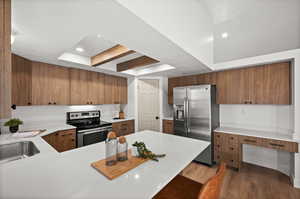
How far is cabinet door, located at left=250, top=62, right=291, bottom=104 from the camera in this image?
2158 millimetres


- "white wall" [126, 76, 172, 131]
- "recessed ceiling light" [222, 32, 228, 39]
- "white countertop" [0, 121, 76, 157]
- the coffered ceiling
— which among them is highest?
"recessed ceiling light" [222, 32, 228, 39]

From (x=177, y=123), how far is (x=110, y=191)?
2584mm

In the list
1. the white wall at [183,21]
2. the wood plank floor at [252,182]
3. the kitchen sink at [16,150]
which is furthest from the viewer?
the wood plank floor at [252,182]

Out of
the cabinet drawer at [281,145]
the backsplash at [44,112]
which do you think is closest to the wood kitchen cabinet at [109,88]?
the backsplash at [44,112]

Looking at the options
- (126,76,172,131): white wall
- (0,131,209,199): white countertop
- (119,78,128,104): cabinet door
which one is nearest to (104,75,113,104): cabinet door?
(119,78,128,104): cabinet door

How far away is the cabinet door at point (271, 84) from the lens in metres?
2.16

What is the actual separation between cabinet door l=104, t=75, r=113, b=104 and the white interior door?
33.9 inches

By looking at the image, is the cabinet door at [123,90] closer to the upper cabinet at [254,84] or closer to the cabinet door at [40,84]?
the cabinet door at [40,84]

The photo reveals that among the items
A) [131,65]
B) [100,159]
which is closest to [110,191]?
[100,159]

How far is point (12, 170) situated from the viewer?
37.6 inches

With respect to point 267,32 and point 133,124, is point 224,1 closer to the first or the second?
point 267,32

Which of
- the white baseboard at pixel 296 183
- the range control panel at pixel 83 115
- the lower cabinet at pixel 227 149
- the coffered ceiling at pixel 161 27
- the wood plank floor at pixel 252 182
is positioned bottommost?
the wood plank floor at pixel 252 182

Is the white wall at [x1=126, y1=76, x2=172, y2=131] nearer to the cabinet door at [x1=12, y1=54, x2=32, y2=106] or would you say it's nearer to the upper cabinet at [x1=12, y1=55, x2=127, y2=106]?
the upper cabinet at [x1=12, y1=55, x2=127, y2=106]

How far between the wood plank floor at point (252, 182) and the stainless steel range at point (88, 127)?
2.04 metres
